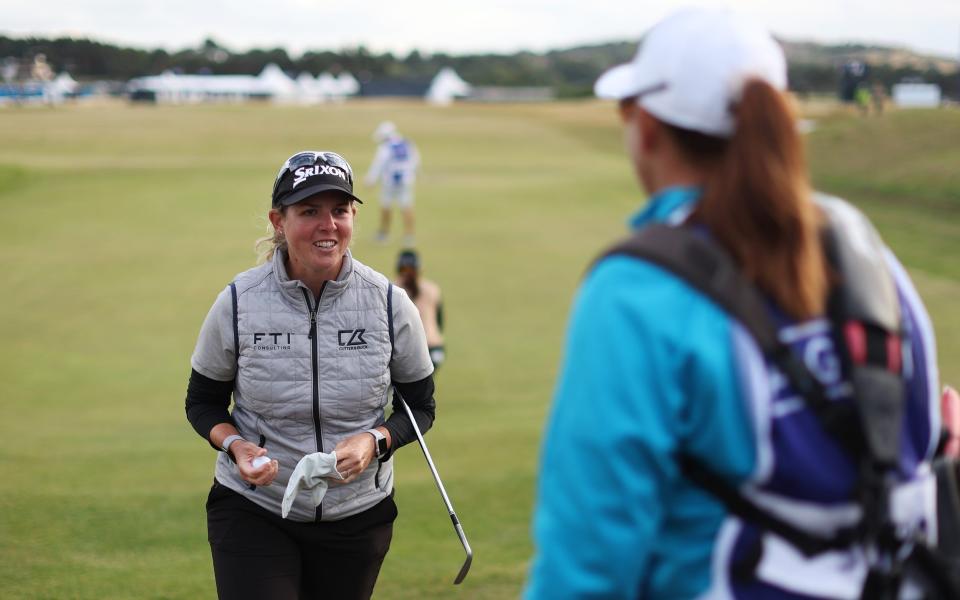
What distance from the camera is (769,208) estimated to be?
5.89ft

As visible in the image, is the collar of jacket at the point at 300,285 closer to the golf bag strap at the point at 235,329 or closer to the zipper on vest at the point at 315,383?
the zipper on vest at the point at 315,383

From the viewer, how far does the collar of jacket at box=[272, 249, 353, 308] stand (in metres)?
3.79

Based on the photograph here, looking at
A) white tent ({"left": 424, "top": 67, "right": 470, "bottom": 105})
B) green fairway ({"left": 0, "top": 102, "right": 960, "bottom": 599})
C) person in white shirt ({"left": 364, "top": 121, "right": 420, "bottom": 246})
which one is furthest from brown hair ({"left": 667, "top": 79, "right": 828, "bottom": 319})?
white tent ({"left": 424, "top": 67, "right": 470, "bottom": 105})

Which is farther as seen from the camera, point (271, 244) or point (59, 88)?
point (59, 88)

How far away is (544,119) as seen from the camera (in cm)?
6400

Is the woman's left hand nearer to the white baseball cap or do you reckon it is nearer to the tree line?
the white baseball cap

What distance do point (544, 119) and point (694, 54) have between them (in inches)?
2482

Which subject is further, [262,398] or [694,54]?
[262,398]

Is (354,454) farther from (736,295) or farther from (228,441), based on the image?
(736,295)

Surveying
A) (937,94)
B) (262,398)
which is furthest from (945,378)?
(937,94)

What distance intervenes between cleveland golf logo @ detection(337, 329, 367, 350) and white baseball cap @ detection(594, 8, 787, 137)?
2.03 meters

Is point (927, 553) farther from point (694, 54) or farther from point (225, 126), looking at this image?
point (225, 126)

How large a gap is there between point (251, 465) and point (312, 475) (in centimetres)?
20

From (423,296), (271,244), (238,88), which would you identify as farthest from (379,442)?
(238,88)
